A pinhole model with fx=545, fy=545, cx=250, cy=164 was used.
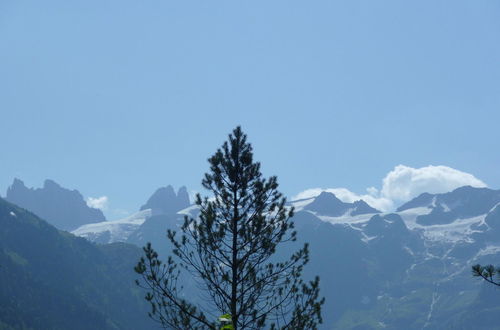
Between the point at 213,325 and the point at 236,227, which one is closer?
the point at 213,325

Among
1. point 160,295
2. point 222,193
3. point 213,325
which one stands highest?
point 222,193

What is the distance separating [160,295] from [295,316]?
712 centimetres

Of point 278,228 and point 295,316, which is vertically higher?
point 278,228

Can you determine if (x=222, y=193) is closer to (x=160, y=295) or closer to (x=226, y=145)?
(x=226, y=145)

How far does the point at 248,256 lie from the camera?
1135 inches

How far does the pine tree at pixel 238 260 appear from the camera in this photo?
27.6 m

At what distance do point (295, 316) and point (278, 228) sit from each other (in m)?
4.68

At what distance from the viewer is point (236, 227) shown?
95.6ft

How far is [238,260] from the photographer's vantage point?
28.8 meters

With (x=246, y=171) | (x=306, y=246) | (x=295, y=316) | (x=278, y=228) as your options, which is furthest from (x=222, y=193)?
(x=295, y=316)

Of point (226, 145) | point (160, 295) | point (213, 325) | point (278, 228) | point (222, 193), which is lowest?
point (213, 325)

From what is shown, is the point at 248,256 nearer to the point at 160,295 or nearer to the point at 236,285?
the point at 236,285

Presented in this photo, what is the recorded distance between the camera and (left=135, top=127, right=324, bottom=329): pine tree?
27.6 meters

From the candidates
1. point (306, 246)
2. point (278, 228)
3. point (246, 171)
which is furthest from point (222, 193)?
point (306, 246)
